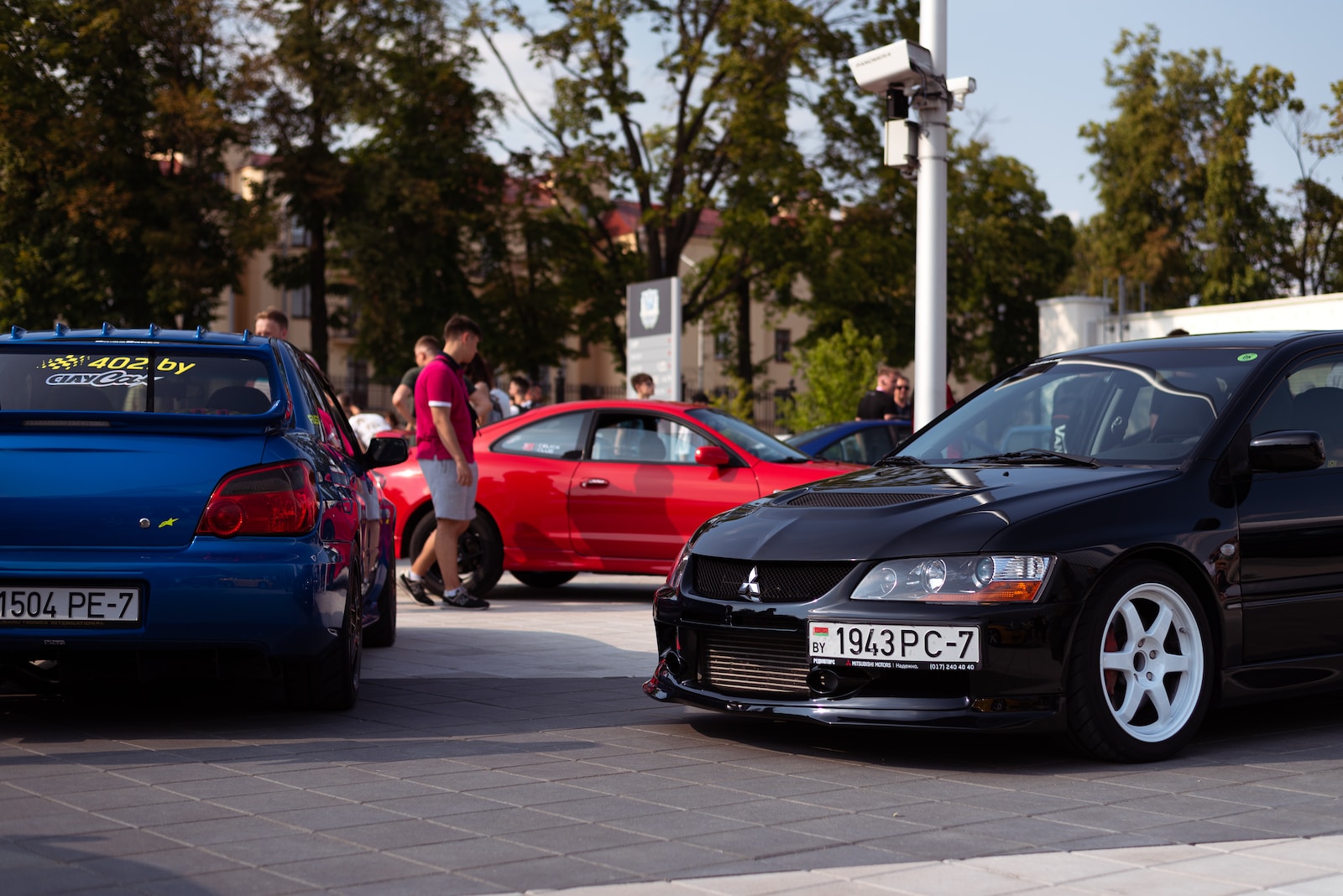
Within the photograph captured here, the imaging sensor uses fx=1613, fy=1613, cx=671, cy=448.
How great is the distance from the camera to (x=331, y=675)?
20.8ft

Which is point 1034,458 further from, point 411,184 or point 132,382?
point 411,184

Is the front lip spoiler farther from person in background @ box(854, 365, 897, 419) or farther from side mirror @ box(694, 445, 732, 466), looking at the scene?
person in background @ box(854, 365, 897, 419)

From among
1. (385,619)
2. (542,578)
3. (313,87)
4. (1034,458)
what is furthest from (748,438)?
(313,87)

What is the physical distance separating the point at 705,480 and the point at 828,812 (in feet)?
23.3

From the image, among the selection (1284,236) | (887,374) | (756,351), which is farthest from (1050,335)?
(756,351)

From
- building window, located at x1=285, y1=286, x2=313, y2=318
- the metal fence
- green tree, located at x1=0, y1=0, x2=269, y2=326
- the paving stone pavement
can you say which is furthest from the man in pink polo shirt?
building window, located at x1=285, y1=286, x2=313, y2=318

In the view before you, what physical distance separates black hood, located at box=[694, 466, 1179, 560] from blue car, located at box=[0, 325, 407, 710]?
150 cm

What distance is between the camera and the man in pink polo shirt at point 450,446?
35.8ft

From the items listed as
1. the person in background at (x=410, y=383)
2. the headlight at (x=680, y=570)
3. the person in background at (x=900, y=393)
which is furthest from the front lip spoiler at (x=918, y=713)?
the person in background at (x=900, y=393)

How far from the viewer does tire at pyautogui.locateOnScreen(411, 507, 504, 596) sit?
39.7 feet

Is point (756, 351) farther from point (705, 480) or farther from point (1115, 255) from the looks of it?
point (705, 480)

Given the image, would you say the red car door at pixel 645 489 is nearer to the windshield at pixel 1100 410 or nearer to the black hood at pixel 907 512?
the windshield at pixel 1100 410

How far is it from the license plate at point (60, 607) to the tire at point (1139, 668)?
10.9ft

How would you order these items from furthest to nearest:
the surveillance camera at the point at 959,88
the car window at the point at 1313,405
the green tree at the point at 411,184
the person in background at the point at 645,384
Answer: the green tree at the point at 411,184, the person in background at the point at 645,384, the surveillance camera at the point at 959,88, the car window at the point at 1313,405
